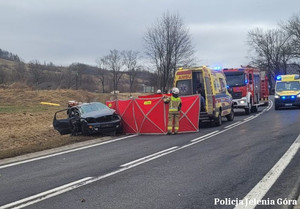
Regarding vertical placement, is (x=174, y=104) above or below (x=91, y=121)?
above

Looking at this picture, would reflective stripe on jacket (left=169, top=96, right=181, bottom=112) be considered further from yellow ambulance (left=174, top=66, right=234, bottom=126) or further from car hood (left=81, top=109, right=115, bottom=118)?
car hood (left=81, top=109, right=115, bottom=118)

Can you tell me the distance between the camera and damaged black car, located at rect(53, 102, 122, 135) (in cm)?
1390

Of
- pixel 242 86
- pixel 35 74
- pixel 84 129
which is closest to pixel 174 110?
pixel 84 129

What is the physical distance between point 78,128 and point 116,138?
188 centimetres

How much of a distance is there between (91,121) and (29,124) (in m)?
10.4

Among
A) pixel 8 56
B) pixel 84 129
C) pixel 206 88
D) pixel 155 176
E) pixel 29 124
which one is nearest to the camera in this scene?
pixel 155 176

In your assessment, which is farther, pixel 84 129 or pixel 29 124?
pixel 29 124

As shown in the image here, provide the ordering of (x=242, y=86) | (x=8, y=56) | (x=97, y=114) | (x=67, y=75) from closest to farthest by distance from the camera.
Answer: (x=97, y=114) < (x=242, y=86) < (x=67, y=75) < (x=8, y=56)

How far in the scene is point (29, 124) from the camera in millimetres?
22797

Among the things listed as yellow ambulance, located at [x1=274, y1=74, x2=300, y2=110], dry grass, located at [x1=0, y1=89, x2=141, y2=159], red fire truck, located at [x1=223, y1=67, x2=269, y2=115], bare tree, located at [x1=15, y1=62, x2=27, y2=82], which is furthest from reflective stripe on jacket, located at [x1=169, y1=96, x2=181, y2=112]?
bare tree, located at [x1=15, y1=62, x2=27, y2=82]

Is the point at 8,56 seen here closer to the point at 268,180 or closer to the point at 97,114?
the point at 97,114

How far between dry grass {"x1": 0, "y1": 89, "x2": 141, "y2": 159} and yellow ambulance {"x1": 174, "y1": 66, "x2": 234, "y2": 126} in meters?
5.14

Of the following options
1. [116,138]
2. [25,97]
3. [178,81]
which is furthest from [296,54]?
[116,138]

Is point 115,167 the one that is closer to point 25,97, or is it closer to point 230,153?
point 230,153
